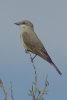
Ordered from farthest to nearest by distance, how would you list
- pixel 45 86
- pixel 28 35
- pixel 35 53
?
pixel 28 35, pixel 35 53, pixel 45 86

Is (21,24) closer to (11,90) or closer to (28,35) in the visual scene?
(28,35)

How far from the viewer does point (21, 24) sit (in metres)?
11.4

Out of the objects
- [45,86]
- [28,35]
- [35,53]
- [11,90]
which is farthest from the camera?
[28,35]

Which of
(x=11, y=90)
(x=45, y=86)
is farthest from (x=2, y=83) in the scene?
(x=45, y=86)

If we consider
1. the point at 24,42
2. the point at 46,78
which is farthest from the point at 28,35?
the point at 46,78

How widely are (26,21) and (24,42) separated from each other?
0.80m

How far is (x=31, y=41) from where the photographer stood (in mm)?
10750

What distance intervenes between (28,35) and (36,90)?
19.3ft

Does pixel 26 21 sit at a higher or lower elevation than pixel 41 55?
higher

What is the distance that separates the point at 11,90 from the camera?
5.08m

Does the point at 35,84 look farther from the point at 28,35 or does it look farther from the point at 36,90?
the point at 28,35

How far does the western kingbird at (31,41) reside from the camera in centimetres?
1024

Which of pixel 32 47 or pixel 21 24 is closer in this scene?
pixel 32 47

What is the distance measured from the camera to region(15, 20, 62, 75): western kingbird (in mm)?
10242
